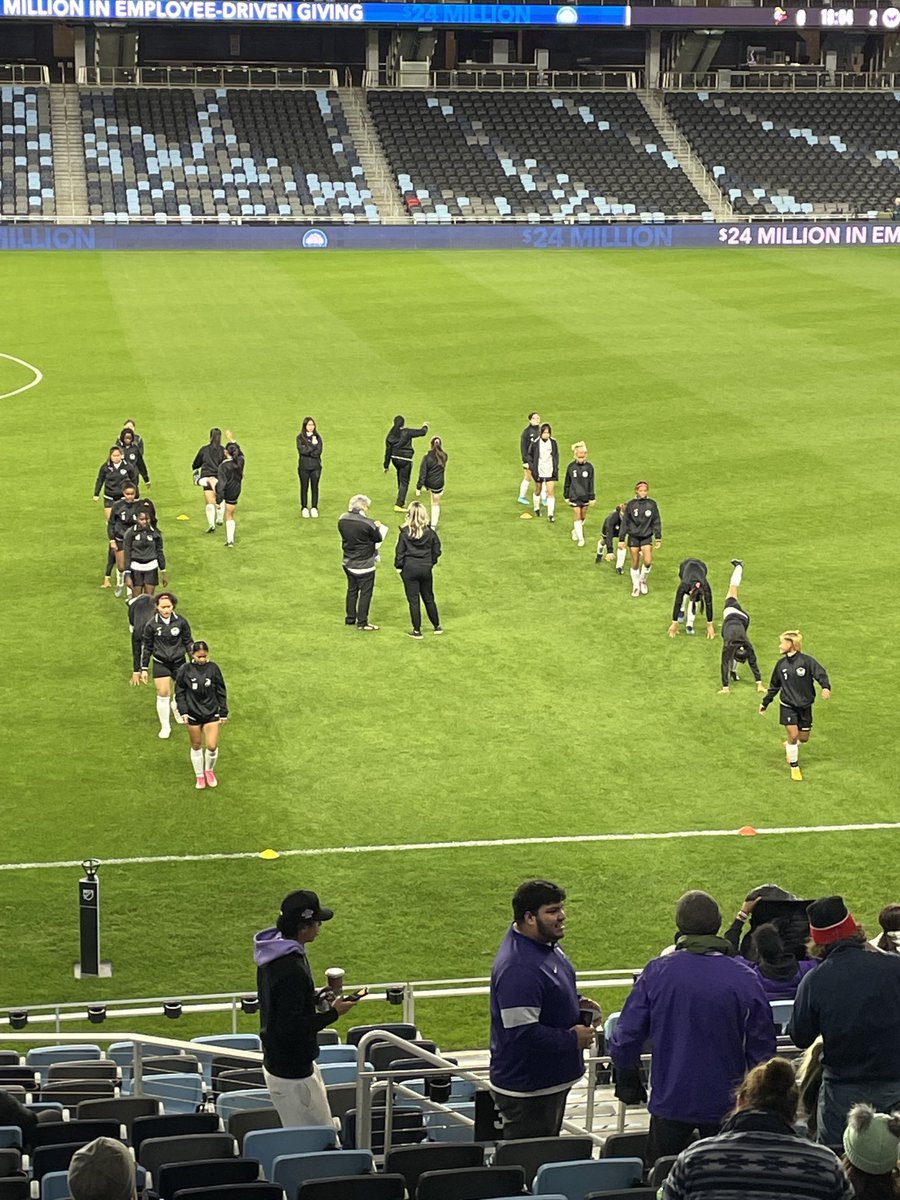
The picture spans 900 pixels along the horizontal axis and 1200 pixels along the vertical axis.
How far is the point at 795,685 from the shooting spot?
60.9 ft

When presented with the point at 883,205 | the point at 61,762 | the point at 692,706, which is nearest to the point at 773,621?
the point at 692,706

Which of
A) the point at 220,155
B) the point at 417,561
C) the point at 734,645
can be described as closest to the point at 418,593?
the point at 417,561

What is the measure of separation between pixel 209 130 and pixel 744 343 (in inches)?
1432

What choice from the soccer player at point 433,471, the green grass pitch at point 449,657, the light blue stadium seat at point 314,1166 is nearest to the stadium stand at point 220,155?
the green grass pitch at point 449,657

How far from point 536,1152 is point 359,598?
1505 cm

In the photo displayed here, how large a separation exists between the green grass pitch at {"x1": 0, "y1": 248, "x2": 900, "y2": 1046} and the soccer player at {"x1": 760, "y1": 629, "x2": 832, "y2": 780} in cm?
56

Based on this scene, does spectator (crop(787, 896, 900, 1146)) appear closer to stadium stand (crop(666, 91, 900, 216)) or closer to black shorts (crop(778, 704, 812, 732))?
black shorts (crop(778, 704, 812, 732))

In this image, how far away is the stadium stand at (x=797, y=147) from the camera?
2778 inches

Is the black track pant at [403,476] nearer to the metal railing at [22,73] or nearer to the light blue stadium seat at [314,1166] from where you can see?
the light blue stadium seat at [314,1166]

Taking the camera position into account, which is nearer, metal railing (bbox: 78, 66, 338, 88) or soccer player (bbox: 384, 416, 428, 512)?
soccer player (bbox: 384, 416, 428, 512)

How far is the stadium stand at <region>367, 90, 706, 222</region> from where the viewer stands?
69.3 metres

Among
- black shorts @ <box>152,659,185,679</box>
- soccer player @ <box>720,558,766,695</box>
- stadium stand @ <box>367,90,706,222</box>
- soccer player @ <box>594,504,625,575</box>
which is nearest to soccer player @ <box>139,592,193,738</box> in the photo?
black shorts @ <box>152,659,185,679</box>

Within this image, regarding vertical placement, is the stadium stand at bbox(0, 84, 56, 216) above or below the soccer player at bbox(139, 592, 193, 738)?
above

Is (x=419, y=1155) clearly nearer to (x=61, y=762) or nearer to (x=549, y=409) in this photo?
(x=61, y=762)
